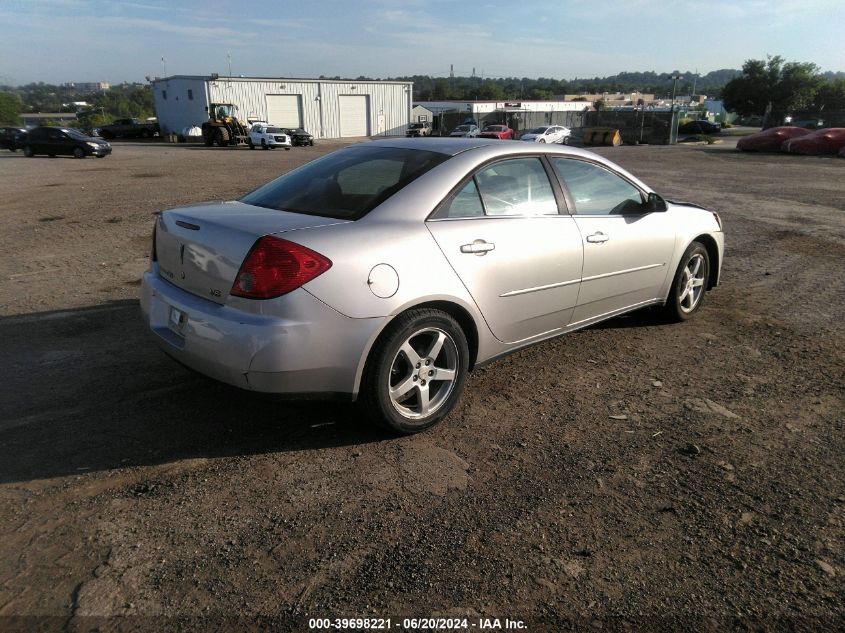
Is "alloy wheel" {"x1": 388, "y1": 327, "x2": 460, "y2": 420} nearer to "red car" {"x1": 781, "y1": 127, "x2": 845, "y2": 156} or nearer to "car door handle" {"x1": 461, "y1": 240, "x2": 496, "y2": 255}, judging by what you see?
"car door handle" {"x1": 461, "y1": 240, "x2": 496, "y2": 255}

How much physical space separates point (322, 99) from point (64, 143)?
94.1ft

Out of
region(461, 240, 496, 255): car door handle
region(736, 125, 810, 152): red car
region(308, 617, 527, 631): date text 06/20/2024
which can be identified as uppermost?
region(461, 240, 496, 255): car door handle

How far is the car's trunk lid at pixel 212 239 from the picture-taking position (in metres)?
3.21

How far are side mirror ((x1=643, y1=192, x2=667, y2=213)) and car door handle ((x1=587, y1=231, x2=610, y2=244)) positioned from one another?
2.27 ft

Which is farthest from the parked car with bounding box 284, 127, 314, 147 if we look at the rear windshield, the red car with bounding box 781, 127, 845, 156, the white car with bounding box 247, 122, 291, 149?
the rear windshield

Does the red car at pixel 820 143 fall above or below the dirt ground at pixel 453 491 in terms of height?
below

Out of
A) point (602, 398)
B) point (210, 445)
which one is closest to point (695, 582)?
point (602, 398)

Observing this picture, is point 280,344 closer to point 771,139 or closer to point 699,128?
point 771,139

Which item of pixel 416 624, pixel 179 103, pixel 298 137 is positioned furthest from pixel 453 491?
pixel 179 103

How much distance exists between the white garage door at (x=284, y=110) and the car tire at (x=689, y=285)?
5136 centimetres

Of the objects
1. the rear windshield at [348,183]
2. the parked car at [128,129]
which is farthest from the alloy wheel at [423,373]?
the parked car at [128,129]

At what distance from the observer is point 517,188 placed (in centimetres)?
412

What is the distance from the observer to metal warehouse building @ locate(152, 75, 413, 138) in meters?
50.1

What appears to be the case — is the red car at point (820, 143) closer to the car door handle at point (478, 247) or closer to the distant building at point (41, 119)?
the car door handle at point (478, 247)
